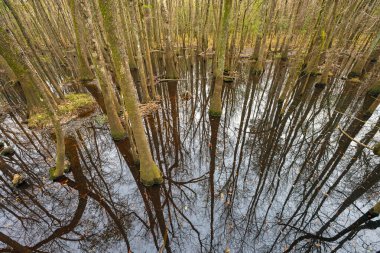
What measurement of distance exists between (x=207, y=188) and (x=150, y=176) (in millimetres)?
1935

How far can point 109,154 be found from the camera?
8930 mm

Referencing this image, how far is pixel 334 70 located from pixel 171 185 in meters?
18.4

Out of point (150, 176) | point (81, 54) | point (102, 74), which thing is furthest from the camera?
point (81, 54)

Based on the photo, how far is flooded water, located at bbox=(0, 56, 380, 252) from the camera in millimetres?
5707

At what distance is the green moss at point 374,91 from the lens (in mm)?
12958

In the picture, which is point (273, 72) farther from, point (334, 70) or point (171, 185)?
point (171, 185)

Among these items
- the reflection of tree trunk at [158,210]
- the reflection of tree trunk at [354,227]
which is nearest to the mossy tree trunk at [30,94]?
the reflection of tree trunk at [158,210]

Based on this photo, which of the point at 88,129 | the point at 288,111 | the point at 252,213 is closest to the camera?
the point at 252,213

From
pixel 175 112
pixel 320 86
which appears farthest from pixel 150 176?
pixel 320 86

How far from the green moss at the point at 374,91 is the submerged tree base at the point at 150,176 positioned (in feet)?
45.8

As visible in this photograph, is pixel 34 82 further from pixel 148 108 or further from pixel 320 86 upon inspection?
pixel 320 86

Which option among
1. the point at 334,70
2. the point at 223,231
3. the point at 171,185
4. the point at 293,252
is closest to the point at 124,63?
the point at 171,185

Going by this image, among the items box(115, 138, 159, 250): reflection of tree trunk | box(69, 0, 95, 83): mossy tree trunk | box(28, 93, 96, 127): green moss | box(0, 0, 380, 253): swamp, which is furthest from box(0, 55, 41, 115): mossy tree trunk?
box(115, 138, 159, 250): reflection of tree trunk

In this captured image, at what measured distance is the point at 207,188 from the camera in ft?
23.8
